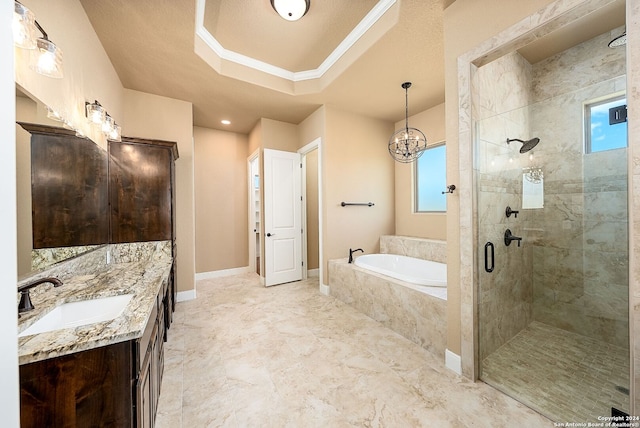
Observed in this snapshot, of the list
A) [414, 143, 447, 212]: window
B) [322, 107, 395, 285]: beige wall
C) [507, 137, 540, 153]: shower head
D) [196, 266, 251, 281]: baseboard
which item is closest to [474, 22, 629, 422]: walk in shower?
[507, 137, 540, 153]: shower head

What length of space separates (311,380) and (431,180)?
330cm

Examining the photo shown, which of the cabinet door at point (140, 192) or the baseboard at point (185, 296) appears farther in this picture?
the baseboard at point (185, 296)

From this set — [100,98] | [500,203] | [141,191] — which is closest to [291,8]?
[100,98]

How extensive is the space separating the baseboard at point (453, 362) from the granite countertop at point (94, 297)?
2068mm

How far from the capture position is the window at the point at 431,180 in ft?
12.5

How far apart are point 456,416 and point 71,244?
269 centimetres

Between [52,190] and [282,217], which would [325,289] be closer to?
[282,217]

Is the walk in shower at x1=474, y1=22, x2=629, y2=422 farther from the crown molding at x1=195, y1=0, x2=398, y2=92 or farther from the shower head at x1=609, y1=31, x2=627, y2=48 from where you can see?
the crown molding at x1=195, y1=0, x2=398, y2=92

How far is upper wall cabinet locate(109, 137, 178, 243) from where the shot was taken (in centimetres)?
249

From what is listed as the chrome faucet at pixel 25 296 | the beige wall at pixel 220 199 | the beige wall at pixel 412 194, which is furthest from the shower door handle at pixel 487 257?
the beige wall at pixel 220 199

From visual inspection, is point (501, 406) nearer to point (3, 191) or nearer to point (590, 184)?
point (590, 184)

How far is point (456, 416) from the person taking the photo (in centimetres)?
149

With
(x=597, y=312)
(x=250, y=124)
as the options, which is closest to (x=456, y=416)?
(x=597, y=312)

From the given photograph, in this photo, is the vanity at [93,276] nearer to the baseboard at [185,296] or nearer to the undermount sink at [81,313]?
the undermount sink at [81,313]
